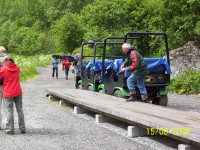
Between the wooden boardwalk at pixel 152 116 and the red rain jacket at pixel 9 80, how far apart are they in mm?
Answer: 2145

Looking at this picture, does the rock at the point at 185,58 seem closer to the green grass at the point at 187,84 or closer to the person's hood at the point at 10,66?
the green grass at the point at 187,84

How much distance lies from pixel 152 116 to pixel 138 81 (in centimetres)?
281

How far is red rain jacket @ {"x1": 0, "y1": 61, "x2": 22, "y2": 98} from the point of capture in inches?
322

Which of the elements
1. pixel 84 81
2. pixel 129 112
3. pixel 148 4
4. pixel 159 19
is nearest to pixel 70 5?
pixel 148 4

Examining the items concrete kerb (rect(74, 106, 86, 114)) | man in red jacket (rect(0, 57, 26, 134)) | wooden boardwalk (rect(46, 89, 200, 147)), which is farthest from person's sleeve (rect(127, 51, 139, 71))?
man in red jacket (rect(0, 57, 26, 134))

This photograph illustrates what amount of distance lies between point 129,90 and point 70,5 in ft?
295

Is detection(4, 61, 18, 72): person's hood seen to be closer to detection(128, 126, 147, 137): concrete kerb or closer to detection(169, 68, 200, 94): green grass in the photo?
detection(128, 126, 147, 137): concrete kerb

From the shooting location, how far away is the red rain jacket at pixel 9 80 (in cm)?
817


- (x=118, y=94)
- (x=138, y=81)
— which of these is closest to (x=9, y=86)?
(x=138, y=81)

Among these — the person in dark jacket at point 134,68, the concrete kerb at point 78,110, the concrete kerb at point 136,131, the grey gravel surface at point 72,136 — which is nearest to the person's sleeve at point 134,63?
the person in dark jacket at point 134,68

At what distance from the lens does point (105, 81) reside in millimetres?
12523

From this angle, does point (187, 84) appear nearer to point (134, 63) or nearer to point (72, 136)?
point (134, 63)

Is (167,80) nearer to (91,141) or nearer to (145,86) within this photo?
(145,86)

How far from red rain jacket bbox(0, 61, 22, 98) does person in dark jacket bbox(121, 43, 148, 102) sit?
10.7 ft
